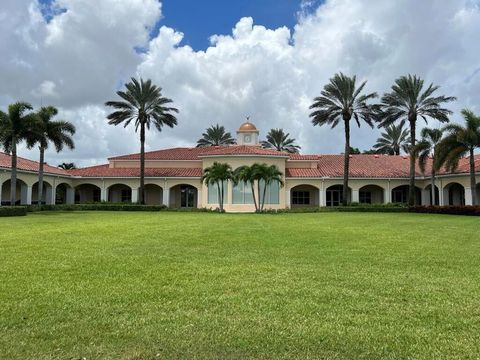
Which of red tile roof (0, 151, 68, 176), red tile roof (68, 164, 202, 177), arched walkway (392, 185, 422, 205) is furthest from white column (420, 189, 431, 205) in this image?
red tile roof (0, 151, 68, 176)

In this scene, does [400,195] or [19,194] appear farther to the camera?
[400,195]

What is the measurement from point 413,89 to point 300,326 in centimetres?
3698

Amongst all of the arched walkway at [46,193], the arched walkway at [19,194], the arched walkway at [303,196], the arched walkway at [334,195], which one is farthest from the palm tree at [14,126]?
the arched walkway at [334,195]

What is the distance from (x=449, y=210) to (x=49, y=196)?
3588 cm

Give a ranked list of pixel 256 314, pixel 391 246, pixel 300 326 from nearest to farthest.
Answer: pixel 300 326
pixel 256 314
pixel 391 246

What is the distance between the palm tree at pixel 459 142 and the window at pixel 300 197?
48.6 ft

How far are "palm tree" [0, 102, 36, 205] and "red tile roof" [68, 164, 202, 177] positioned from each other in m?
12.8

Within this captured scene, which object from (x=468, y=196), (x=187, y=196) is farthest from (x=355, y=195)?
(x=187, y=196)

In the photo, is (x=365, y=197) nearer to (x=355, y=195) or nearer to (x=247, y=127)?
(x=355, y=195)

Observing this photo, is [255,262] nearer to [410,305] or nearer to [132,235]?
[410,305]

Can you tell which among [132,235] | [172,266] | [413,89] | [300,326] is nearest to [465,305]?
[300,326]

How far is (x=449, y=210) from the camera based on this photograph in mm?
33188

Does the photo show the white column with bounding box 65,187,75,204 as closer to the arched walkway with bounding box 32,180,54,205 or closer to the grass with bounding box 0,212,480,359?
the arched walkway with bounding box 32,180,54,205

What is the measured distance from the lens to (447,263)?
9.41 meters
